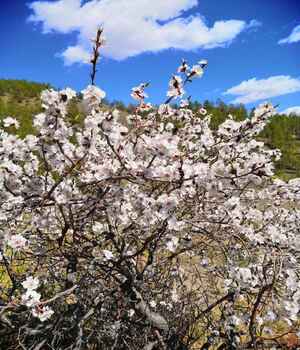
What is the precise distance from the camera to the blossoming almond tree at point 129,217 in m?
3.63

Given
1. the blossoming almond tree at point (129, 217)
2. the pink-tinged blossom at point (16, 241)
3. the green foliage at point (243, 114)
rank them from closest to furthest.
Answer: the blossoming almond tree at point (129, 217) < the pink-tinged blossom at point (16, 241) < the green foliage at point (243, 114)

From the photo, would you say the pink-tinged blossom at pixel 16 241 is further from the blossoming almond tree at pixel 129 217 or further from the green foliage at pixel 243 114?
the green foliage at pixel 243 114

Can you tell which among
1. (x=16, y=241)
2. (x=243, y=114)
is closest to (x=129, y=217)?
(x=16, y=241)

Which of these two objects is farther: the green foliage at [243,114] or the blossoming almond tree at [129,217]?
the green foliage at [243,114]

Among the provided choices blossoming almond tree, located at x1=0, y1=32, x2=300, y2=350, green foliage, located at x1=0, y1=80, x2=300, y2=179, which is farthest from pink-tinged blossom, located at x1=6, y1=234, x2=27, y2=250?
green foliage, located at x1=0, y1=80, x2=300, y2=179

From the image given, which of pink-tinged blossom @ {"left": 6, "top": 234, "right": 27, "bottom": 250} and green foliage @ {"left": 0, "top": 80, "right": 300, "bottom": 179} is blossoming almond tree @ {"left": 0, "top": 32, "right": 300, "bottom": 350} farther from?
green foliage @ {"left": 0, "top": 80, "right": 300, "bottom": 179}

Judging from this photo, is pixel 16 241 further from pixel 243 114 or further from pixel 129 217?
pixel 243 114

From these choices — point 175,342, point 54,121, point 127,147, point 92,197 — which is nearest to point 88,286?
point 175,342

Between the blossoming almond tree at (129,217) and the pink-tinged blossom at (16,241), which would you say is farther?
the pink-tinged blossom at (16,241)

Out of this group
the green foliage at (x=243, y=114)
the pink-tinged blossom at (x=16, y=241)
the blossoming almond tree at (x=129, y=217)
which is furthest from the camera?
the green foliage at (x=243, y=114)

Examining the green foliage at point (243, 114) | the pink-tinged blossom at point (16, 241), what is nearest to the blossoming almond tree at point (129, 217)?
the pink-tinged blossom at point (16, 241)

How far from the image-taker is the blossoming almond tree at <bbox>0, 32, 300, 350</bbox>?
363 cm

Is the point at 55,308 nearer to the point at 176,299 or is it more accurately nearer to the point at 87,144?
the point at 176,299

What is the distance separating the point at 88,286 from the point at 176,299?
1.29 metres
